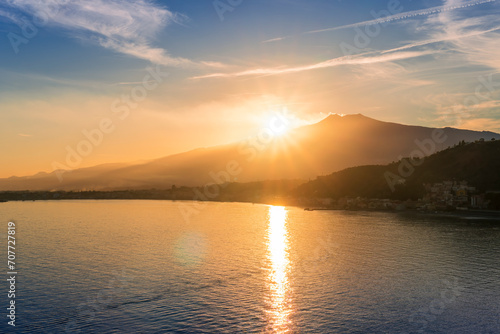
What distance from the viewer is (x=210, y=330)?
32219mm

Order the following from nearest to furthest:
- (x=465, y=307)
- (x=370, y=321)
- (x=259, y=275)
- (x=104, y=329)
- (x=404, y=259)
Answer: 1. (x=104, y=329)
2. (x=370, y=321)
3. (x=465, y=307)
4. (x=259, y=275)
5. (x=404, y=259)

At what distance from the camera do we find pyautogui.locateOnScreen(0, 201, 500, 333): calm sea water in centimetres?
3388

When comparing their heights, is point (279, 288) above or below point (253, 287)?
below

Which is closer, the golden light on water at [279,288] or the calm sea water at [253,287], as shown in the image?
the calm sea water at [253,287]

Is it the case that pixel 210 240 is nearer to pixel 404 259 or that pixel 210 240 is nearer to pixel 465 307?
pixel 404 259

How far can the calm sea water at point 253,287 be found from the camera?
111 ft

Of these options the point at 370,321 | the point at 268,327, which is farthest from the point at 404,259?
the point at 268,327

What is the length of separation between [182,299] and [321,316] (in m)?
14.8

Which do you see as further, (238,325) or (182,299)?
(182,299)

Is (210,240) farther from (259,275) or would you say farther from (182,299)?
(182,299)

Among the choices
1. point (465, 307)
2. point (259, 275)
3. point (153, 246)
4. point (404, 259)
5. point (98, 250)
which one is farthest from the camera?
point (153, 246)

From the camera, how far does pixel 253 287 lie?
46062 millimetres

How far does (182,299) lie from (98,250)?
37.6 metres

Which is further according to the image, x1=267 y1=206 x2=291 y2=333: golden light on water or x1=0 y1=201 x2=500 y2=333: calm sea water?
Answer: x1=267 y1=206 x2=291 y2=333: golden light on water
